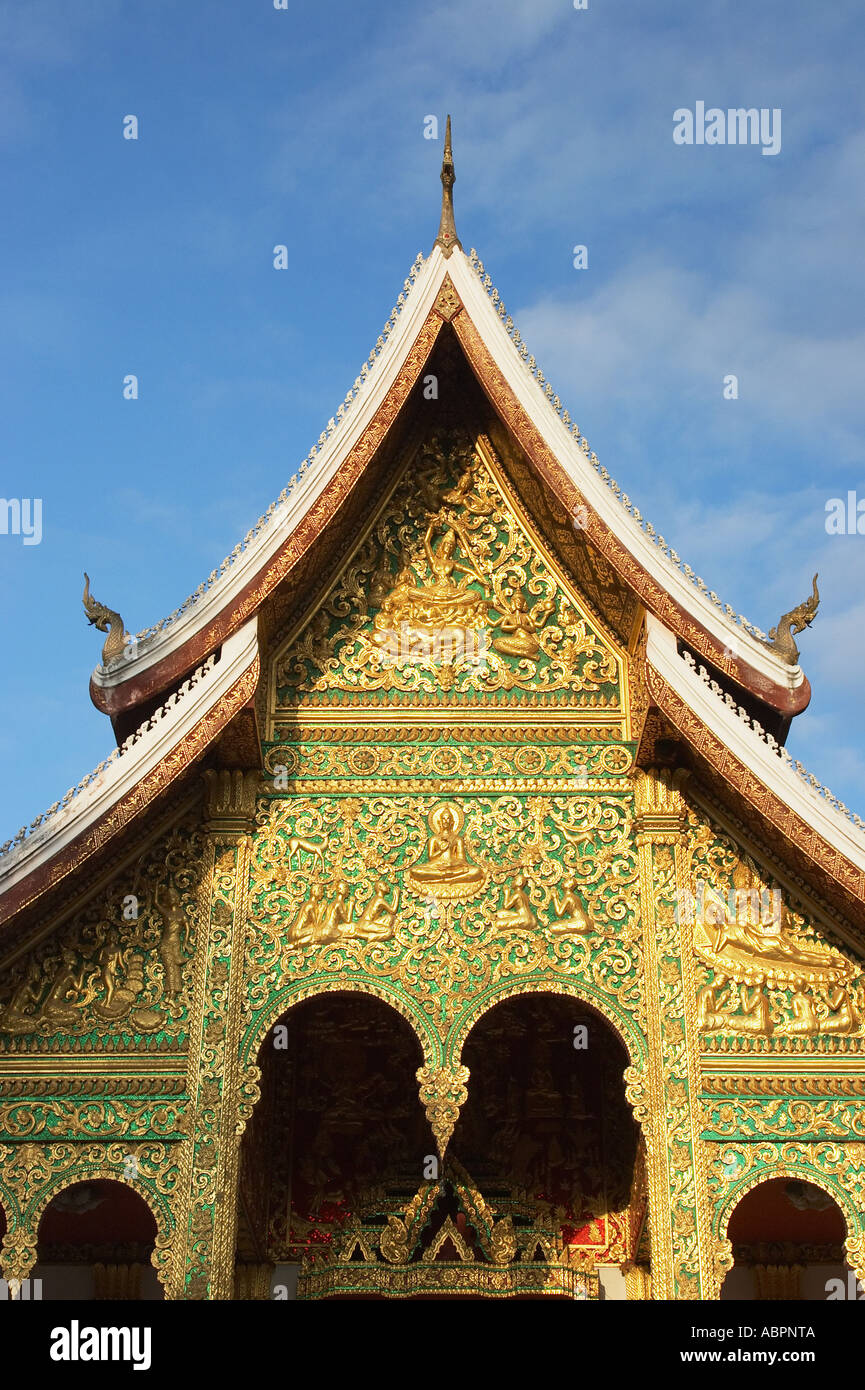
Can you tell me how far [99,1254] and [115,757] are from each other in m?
4.01

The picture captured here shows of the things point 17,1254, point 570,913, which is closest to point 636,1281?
point 570,913

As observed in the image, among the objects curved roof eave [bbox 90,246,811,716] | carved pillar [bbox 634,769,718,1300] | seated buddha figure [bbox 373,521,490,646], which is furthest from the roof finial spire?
carved pillar [bbox 634,769,718,1300]

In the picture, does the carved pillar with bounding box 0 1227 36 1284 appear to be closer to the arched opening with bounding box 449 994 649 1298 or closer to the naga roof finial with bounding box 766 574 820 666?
the arched opening with bounding box 449 994 649 1298

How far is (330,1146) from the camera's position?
38.1 ft

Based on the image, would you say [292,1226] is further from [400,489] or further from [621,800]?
[400,489]

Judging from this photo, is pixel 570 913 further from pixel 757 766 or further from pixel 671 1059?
pixel 757 766

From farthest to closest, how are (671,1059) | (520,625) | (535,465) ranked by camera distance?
(520,625) → (535,465) → (671,1059)

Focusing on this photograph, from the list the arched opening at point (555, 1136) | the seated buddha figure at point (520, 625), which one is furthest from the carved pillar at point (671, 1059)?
the arched opening at point (555, 1136)

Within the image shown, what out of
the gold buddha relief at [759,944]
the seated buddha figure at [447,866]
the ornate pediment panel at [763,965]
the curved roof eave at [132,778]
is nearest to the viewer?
the curved roof eave at [132,778]

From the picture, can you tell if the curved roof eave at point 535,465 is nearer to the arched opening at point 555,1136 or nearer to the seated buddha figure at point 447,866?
the seated buddha figure at point 447,866

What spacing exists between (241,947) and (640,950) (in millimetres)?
2448

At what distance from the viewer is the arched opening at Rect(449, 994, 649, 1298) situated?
11242mm

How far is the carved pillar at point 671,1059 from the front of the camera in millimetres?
9180

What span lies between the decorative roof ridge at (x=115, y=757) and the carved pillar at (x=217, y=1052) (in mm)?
612
